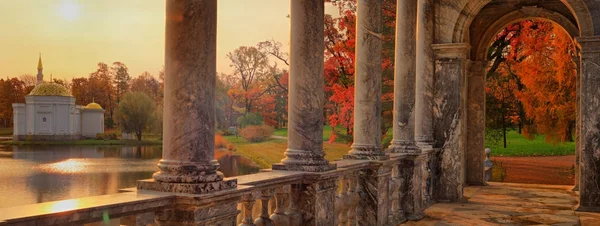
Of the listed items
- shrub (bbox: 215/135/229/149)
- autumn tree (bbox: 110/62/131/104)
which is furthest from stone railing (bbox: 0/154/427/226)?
autumn tree (bbox: 110/62/131/104)

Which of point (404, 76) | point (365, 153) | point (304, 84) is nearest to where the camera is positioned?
point (304, 84)

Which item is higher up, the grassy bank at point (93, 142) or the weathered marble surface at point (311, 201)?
the weathered marble surface at point (311, 201)

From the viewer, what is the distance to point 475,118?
24.9 metres

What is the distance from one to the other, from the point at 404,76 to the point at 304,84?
624 centimetres

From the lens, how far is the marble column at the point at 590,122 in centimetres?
1795

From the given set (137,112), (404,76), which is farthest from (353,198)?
(137,112)

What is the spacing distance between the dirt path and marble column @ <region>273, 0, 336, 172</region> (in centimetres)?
2576

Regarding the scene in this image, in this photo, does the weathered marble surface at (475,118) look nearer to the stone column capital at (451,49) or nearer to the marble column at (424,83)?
the stone column capital at (451,49)

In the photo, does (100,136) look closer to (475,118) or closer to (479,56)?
(475,118)

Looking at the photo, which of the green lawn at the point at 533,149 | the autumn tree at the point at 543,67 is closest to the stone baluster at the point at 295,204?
the autumn tree at the point at 543,67

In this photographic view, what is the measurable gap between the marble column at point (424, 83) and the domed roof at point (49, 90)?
104909mm

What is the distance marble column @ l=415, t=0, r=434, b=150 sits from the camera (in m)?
19.7

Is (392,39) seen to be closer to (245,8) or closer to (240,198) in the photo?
(240,198)

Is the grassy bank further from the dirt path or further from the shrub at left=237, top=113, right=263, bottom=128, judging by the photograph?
the dirt path
